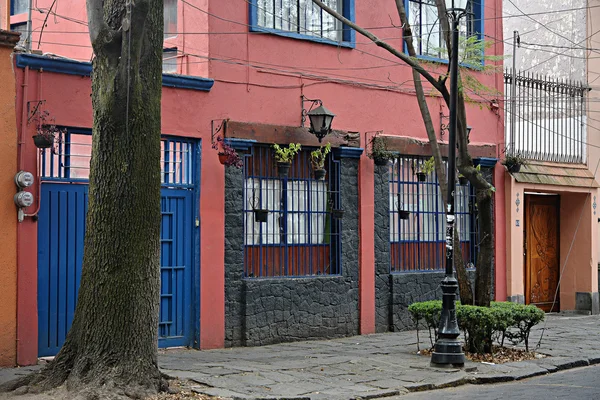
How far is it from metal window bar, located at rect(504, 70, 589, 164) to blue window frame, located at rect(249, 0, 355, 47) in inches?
169

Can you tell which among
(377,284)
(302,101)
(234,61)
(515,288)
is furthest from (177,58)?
(515,288)

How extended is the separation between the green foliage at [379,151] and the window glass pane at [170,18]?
396cm

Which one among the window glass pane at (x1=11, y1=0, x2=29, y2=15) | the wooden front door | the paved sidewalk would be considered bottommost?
the paved sidewalk

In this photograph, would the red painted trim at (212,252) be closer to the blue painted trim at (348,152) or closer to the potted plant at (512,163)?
the blue painted trim at (348,152)

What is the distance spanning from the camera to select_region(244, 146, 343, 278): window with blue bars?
45.8 ft

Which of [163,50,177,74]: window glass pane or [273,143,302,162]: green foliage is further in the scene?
[273,143,302,162]: green foliage

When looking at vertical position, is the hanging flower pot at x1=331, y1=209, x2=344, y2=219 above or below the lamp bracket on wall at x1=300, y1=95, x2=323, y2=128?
below

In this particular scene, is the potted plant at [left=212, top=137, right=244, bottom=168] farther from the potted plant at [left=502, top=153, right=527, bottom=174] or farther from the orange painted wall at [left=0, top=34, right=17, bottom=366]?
the potted plant at [left=502, top=153, right=527, bottom=174]

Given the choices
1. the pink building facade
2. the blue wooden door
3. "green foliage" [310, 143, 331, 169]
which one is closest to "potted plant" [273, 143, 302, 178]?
the pink building facade

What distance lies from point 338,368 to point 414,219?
18.6ft

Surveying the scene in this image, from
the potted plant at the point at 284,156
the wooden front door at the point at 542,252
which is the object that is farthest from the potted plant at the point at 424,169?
the wooden front door at the point at 542,252

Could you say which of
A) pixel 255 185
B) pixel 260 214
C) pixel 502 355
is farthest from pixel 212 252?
pixel 502 355

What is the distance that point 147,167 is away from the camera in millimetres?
9148

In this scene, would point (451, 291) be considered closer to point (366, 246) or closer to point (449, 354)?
point (449, 354)
